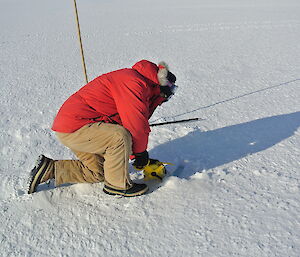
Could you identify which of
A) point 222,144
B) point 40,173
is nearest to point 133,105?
point 40,173

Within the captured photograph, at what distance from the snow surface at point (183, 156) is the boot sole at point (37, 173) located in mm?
88

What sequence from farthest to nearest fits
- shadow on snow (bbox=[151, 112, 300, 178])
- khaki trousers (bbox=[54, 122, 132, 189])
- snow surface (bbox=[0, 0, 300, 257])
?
shadow on snow (bbox=[151, 112, 300, 178]) < khaki trousers (bbox=[54, 122, 132, 189]) < snow surface (bbox=[0, 0, 300, 257])

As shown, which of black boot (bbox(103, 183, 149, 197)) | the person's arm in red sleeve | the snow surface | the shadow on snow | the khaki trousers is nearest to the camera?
the snow surface

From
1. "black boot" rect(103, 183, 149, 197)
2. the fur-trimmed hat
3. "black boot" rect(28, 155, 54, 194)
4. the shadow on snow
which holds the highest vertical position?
the fur-trimmed hat

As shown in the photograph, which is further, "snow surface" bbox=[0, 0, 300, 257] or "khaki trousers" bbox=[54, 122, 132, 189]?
"khaki trousers" bbox=[54, 122, 132, 189]

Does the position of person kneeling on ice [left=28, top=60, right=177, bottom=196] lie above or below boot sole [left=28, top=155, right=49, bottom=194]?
above

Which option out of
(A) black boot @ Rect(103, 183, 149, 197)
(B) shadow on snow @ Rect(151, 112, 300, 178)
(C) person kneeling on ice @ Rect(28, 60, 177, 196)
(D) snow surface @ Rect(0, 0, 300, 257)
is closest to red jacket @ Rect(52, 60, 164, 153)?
(C) person kneeling on ice @ Rect(28, 60, 177, 196)

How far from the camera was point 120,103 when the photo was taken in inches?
94.0

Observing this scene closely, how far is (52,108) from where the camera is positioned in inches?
175

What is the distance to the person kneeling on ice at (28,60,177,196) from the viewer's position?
2395 mm

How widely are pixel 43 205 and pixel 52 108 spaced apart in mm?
2148

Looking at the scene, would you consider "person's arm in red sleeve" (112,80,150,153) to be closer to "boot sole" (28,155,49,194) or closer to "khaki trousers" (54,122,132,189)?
"khaki trousers" (54,122,132,189)

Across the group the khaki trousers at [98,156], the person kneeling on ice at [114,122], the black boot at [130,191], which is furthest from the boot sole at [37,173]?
the black boot at [130,191]

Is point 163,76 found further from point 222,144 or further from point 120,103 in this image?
point 222,144
